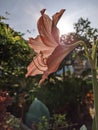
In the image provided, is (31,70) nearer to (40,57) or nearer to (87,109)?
(40,57)

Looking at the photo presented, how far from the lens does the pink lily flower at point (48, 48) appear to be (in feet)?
2.09

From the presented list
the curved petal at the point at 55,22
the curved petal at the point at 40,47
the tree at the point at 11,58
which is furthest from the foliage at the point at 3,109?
the tree at the point at 11,58

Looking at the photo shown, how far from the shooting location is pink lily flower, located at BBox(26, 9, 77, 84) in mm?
637

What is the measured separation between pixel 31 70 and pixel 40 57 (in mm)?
60

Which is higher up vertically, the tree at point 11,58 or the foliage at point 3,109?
the tree at point 11,58

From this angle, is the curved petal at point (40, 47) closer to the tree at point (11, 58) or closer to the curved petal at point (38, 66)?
the curved petal at point (38, 66)

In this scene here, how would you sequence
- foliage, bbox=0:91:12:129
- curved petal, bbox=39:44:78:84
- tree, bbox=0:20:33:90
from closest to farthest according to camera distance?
curved petal, bbox=39:44:78:84 → foliage, bbox=0:91:12:129 → tree, bbox=0:20:33:90

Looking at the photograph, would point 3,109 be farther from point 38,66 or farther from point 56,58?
point 56,58

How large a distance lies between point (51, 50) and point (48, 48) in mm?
19

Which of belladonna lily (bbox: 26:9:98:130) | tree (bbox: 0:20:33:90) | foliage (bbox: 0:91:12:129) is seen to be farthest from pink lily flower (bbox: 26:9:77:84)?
tree (bbox: 0:20:33:90)

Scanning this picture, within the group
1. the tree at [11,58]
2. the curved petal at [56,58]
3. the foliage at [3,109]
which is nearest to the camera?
the curved petal at [56,58]

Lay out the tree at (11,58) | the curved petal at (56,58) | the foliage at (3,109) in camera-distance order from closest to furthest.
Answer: the curved petal at (56,58) < the foliage at (3,109) < the tree at (11,58)

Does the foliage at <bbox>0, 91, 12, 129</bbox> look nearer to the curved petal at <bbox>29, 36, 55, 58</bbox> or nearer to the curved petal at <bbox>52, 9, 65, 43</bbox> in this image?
the curved petal at <bbox>29, 36, 55, 58</bbox>

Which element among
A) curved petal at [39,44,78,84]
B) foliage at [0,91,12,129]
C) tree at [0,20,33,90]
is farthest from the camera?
tree at [0,20,33,90]
